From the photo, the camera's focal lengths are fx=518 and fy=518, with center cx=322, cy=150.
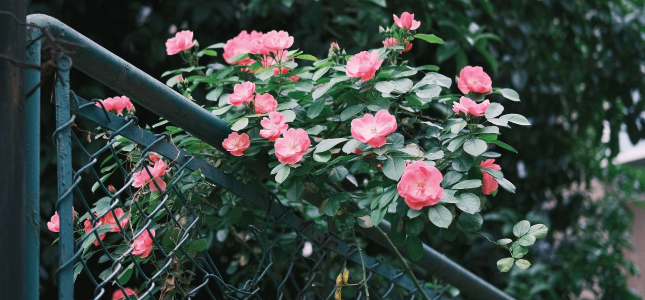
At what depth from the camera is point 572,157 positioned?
283 cm

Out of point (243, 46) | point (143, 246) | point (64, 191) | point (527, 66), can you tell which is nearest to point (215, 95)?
point (243, 46)

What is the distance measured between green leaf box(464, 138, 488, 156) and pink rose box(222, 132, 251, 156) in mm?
326

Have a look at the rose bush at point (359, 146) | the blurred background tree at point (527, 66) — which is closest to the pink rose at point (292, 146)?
the rose bush at point (359, 146)

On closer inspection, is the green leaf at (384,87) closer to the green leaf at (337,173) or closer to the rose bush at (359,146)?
the rose bush at (359,146)

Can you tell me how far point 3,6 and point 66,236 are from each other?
240mm

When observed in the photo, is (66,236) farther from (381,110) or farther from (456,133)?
(456,133)

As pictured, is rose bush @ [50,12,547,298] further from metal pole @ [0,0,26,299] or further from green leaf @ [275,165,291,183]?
metal pole @ [0,0,26,299]

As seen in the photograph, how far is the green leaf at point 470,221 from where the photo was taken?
732mm

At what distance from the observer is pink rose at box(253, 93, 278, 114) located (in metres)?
0.84

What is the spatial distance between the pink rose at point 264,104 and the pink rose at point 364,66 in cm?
13

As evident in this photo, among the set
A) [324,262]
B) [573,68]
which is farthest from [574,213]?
[324,262]

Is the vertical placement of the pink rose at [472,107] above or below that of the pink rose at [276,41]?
below

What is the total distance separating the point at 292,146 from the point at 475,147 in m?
0.27

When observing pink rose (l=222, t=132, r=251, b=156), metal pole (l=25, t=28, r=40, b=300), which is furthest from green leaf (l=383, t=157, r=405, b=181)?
metal pole (l=25, t=28, r=40, b=300)
